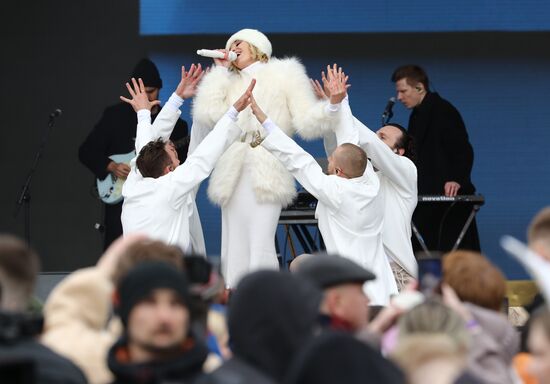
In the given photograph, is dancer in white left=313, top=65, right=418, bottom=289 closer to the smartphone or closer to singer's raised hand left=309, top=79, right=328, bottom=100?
singer's raised hand left=309, top=79, right=328, bottom=100

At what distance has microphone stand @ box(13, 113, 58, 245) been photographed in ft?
30.0

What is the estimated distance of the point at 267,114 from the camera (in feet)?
25.8

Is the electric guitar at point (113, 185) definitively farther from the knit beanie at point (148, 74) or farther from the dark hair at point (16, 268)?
the dark hair at point (16, 268)

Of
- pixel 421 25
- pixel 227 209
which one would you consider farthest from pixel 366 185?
pixel 421 25

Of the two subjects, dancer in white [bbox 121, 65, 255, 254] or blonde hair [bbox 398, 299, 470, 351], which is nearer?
blonde hair [bbox 398, 299, 470, 351]

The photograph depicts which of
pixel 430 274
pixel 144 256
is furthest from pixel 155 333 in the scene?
pixel 430 274

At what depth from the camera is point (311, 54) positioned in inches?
393

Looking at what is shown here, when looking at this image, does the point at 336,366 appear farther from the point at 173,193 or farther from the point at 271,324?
the point at 173,193

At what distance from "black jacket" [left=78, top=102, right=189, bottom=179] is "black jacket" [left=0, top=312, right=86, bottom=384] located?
499 centimetres

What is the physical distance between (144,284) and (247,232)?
3880 millimetres

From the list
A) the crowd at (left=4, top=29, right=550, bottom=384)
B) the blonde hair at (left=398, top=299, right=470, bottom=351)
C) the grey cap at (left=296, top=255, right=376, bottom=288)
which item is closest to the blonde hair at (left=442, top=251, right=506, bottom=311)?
the crowd at (left=4, top=29, right=550, bottom=384)

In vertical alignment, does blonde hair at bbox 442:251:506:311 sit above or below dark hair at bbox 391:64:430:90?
below

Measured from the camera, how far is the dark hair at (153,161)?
23.6 feet

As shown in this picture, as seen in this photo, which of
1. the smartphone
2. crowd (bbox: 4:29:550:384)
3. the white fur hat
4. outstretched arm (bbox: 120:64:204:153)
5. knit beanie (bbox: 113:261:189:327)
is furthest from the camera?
the white fur hat
